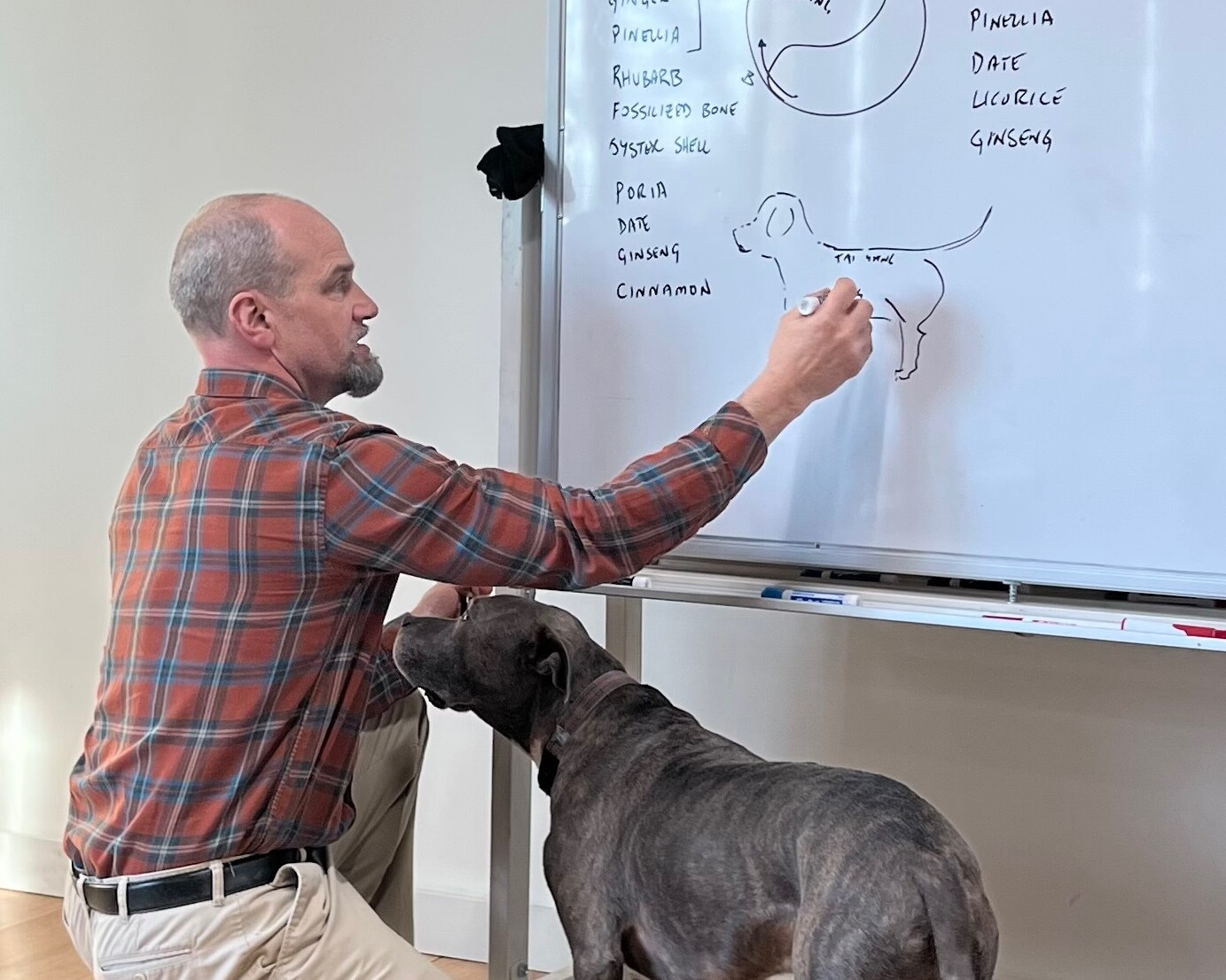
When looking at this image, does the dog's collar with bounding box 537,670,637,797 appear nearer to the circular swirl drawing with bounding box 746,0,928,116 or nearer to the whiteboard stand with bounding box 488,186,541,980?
the whiteboard stand with bounding box 488,186,541,980

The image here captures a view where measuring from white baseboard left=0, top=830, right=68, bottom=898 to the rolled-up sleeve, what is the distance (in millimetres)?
1956

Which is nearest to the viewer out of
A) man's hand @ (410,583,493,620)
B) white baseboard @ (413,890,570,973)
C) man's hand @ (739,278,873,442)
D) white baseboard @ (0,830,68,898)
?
man's hand @ (739,278,873,442)

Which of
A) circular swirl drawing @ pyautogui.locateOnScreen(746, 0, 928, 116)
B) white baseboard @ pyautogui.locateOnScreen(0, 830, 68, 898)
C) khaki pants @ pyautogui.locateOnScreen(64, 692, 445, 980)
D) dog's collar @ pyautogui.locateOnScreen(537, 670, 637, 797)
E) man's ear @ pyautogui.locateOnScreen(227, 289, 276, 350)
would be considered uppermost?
circular swirl drawing @ pyautogui.locateOnScreen(746, 0, 928, 116)

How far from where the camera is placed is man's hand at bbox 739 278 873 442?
5.39 ft

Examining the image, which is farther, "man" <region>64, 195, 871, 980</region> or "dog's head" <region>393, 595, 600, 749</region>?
"dog's head" <region>393, 595, 600, 749</region>

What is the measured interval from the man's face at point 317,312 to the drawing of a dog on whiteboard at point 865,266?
516 millimetres

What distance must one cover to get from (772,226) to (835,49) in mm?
232

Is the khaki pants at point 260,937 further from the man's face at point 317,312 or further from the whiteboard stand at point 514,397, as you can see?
the man's face at point 317,312

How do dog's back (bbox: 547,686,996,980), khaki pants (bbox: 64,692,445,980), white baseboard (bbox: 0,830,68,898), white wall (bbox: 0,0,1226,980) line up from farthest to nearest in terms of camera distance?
white baseboard (bbox: 0,830,68,898) → white wall (bbox: 0,0,1226,980) → khaki pants (bbox: 64,692,445,980) → dog's back (bbox: 547,686,996,980)

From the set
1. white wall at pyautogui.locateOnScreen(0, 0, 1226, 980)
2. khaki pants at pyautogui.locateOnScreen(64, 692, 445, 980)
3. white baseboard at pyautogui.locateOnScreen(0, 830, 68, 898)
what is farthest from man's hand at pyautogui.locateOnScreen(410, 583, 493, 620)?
white baseboard at pyautogui.locateOnScreen(0, 830, 68, 898)

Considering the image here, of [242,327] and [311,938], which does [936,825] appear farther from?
[242,327]

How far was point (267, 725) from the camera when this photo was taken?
1550mm

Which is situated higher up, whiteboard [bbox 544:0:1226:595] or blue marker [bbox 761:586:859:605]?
whiteboard [bbox 544:0:1226:595]

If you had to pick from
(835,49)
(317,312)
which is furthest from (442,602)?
(835,49)
